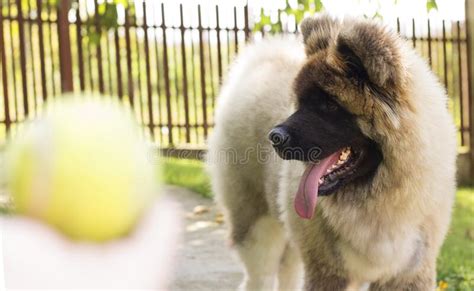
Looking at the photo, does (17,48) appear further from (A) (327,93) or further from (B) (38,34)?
(A) (327,93)

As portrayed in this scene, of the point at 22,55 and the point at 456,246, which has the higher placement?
the point at 22,55

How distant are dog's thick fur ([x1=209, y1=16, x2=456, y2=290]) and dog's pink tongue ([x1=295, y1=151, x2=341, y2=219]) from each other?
0.14 metres

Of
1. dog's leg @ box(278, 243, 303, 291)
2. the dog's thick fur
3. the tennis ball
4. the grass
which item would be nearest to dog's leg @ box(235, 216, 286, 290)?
the dog's thick fur

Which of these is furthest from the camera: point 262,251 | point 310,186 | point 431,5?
point 262,251

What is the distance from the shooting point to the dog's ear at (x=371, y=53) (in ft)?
6.08

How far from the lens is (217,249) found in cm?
356

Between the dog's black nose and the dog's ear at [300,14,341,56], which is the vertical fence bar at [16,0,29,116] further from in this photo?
the dog's ear at [300,14,341,56]

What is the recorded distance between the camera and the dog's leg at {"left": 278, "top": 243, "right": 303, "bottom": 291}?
10.2 feet

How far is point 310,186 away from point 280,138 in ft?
0.74

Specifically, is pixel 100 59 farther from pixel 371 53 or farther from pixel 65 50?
pixel 371 53

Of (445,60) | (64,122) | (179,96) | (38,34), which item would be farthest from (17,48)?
(445,60)

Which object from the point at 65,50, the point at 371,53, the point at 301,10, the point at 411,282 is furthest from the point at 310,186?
the point at 65,50

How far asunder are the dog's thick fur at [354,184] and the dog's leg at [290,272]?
7.5 inches

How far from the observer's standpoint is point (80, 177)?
75cm
